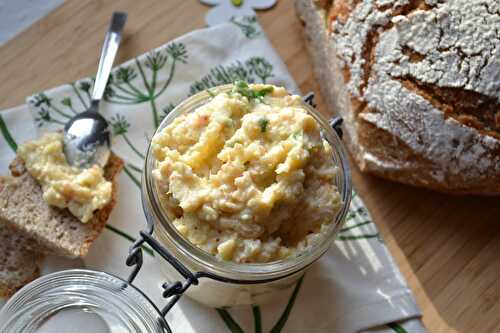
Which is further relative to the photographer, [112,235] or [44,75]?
[44,75]

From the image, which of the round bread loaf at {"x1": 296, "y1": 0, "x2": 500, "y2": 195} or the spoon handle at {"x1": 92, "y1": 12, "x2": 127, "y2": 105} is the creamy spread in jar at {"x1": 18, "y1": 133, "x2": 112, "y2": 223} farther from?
the round bread loaf at {"x1": 296, "y1": 0, "x2": 500, "y2": 195}

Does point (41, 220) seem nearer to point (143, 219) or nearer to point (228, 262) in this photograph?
point (143, 219)

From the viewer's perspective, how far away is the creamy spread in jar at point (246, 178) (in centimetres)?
146

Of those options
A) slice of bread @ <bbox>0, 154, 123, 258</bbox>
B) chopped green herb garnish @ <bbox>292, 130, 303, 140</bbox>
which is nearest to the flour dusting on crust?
chopped green herb garnish @ <bbox>292, 130, 303, 140</bbox>

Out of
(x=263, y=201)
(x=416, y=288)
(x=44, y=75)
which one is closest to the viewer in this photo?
(x=263, y=201)

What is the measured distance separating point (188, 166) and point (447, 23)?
3.12 ft

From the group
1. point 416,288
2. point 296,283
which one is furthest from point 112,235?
point 416,288

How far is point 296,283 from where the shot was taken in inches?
76.0

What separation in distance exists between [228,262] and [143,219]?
1.91 feet

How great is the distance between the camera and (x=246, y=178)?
146 centimetres

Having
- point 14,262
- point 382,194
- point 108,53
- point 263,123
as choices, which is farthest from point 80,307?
point 382,194

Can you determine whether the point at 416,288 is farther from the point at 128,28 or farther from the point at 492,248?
the point at 128,28

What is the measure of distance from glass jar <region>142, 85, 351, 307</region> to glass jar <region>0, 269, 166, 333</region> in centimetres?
17

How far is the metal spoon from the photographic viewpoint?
1939 mm
